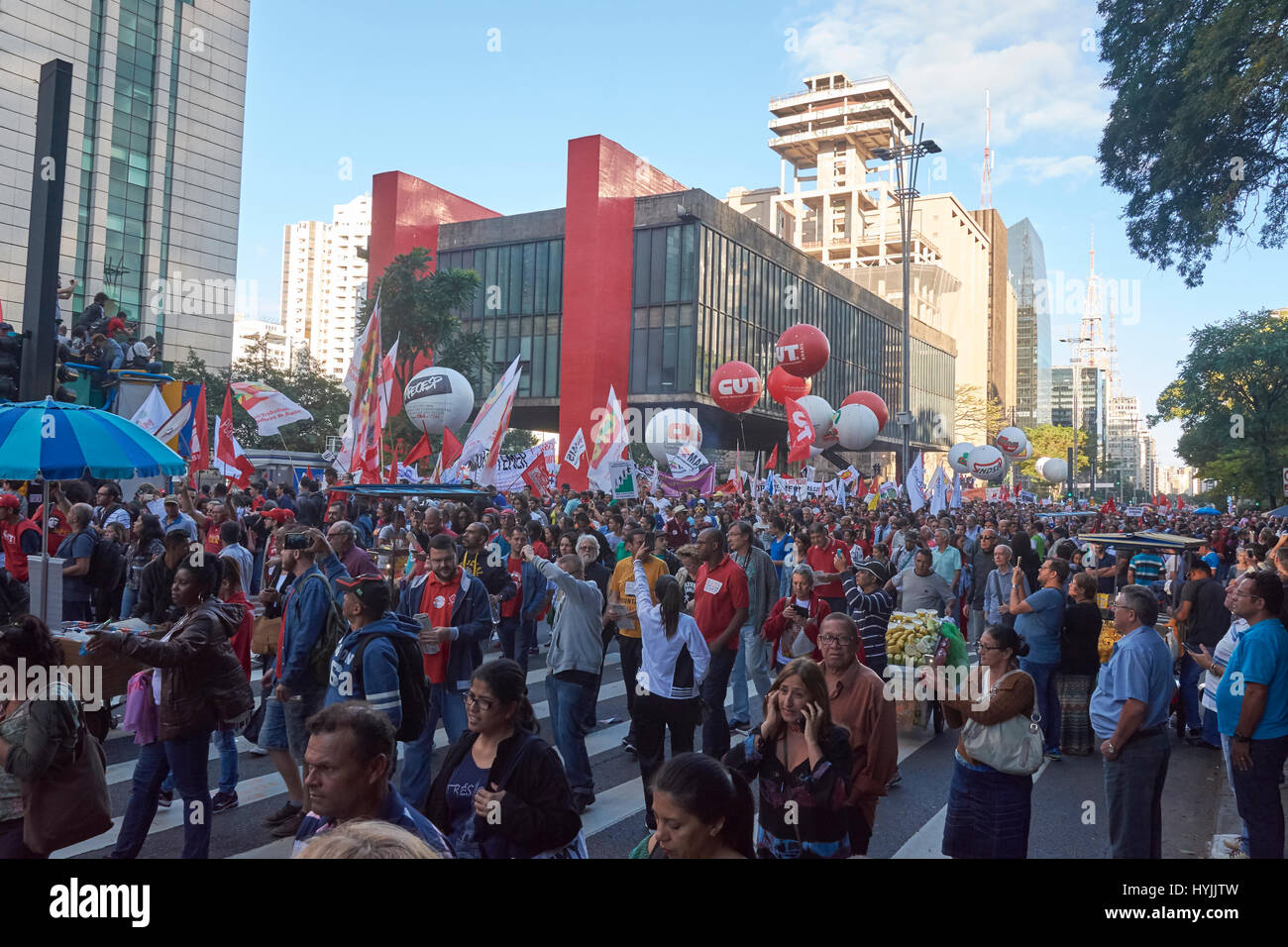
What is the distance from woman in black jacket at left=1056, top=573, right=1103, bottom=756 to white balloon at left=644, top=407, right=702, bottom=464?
65.2 ft

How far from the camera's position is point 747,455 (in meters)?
57.6

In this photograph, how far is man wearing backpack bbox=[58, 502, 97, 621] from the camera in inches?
329

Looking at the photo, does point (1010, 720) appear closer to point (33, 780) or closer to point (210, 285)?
point (33, 780)

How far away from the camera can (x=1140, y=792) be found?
185 inches

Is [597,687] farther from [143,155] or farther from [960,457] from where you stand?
[143,155]

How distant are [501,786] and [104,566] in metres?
7.04

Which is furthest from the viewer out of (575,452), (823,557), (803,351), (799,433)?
(575,452)

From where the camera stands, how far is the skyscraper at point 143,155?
194 ft

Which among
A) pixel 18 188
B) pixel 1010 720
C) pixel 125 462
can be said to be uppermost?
pixel 18 188

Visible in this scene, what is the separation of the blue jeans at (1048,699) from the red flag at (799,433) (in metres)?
14.9

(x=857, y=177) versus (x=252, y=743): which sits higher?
(x=857, y=177)

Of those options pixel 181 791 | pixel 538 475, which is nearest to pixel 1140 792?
pixel 181 791
